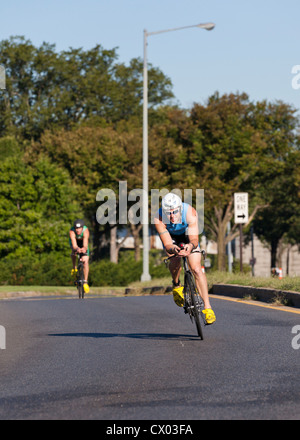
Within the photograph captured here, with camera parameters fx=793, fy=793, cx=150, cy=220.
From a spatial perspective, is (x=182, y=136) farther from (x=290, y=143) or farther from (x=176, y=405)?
(x=176, y=405)

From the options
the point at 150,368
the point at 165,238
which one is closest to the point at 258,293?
the point at 165,238

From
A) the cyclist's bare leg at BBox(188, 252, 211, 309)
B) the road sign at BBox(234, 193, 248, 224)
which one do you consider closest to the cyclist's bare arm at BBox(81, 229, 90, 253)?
the cyclist's bare leg at BBox(188, 252, 211, 309)

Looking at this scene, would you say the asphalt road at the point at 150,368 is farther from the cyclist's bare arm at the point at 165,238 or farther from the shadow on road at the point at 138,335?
the cyclist's bare arm at the point at 165,238

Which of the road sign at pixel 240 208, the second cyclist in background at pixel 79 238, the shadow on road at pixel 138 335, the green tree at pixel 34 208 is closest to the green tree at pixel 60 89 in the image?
the green tree at pixel 34 208

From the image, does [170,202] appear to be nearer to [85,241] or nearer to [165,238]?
[165,238]

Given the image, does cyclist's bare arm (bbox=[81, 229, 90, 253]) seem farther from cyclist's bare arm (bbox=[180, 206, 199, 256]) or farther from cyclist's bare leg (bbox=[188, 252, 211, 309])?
cyclist's bare arm (bbox=[180, 206, 199, 256])

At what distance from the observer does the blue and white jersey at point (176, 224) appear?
10.8 metres

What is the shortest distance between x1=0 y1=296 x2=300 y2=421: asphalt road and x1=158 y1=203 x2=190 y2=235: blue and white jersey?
60.2 inches

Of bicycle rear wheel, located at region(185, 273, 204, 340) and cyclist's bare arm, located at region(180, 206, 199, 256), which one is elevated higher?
cyclist's bare arm, located at region(180, 206, 199, 256)

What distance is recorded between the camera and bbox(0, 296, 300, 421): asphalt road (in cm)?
662

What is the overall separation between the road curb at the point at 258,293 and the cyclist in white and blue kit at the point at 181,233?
549 cm

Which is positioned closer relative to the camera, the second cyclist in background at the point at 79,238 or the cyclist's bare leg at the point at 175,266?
the cyclist's bare leg at the point at 175,266

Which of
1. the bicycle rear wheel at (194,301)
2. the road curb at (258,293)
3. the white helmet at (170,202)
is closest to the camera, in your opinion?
the white helmet at (170,202)

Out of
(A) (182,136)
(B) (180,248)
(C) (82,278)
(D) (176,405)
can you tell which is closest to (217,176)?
(A) (182,136)
